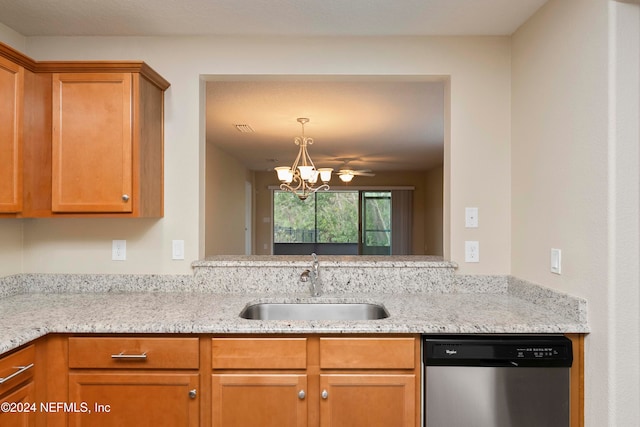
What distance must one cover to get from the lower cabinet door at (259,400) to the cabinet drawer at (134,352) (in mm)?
156

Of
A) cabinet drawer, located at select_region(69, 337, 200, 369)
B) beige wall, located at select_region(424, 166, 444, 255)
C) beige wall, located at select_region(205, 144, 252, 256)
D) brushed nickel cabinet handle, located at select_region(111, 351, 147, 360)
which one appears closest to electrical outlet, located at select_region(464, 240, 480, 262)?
cabinet drawer, located at select_region(69, 337, 200, 369)

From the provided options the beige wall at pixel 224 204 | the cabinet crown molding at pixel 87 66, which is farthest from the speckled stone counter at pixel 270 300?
the beige wall at pixel 224 204

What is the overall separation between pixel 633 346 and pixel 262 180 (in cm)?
845

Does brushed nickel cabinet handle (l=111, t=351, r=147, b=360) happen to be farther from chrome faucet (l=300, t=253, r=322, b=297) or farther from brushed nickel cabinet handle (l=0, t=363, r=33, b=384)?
chrome faucet (l=300, t=253, r=322, b=297)

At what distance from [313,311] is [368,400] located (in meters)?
0.59

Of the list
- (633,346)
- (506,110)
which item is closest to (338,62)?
(506,110)

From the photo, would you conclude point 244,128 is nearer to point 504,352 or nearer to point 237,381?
point 237,381

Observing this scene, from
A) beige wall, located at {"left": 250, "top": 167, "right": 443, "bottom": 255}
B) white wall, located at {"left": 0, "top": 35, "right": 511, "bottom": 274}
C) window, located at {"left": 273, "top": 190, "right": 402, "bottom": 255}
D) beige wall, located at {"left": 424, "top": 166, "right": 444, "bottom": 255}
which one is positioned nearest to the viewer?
white wall, located at {"left": 0, "top": 35, "right": 511, "bottom": 274}

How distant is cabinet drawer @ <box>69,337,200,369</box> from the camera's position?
1.70 m

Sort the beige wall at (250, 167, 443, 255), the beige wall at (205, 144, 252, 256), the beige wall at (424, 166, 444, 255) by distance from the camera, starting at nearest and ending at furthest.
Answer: the beige wall at (205, 144, 252, 256) < the beige wall at (424, 166, 444, 255) < the beige wall at (250, 167, 443, 255)

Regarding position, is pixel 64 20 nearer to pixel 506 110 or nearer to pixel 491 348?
pixel 506 110

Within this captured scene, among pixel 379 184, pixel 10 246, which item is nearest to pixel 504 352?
pixel 10 246

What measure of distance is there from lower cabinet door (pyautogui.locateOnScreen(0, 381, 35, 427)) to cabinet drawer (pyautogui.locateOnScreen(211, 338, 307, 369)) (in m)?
0.74

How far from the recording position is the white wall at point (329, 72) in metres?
2.32
